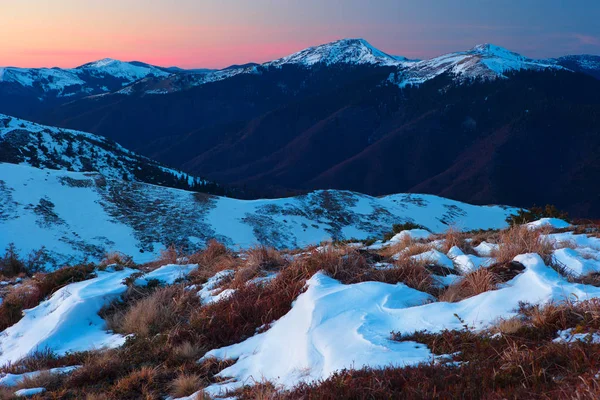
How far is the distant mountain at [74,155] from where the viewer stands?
59625 mm

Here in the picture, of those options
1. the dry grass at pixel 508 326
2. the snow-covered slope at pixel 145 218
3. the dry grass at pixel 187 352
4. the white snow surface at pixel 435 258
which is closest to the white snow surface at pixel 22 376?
the dry grass at pixel 187 352

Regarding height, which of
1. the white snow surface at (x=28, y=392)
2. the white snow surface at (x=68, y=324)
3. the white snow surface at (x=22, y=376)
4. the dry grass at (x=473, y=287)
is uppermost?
the dry grass at (x=473, y=287)

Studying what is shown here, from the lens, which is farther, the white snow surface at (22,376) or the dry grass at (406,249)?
the dry grass at (406,249)

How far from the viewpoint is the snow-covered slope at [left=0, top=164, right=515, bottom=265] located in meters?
22.0

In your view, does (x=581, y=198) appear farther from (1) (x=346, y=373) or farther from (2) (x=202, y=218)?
(1) (x=346, y=373)

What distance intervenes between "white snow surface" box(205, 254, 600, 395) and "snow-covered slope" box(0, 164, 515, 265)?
579 inches

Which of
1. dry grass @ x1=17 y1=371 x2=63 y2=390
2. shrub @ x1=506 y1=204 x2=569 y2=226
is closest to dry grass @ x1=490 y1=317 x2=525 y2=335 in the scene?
dry grass @ x1=17 y1=371 x2=63 y2=390

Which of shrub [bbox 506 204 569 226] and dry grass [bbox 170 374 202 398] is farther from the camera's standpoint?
shrub [bbox 506 204 569 226]

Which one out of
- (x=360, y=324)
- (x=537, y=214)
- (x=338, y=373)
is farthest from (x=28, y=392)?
(x=537, y=214)

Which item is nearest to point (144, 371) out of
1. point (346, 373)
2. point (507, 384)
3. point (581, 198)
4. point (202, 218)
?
point (346, 373)

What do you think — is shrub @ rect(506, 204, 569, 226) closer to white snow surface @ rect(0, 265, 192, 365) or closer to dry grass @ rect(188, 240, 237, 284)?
dry grass @ rect(188, 240, 237, 284)

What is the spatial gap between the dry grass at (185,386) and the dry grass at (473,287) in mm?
2799

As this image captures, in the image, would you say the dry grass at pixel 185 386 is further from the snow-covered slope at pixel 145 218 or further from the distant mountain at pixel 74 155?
the distant mountain at pixel 74 155

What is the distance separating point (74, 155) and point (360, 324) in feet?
230
